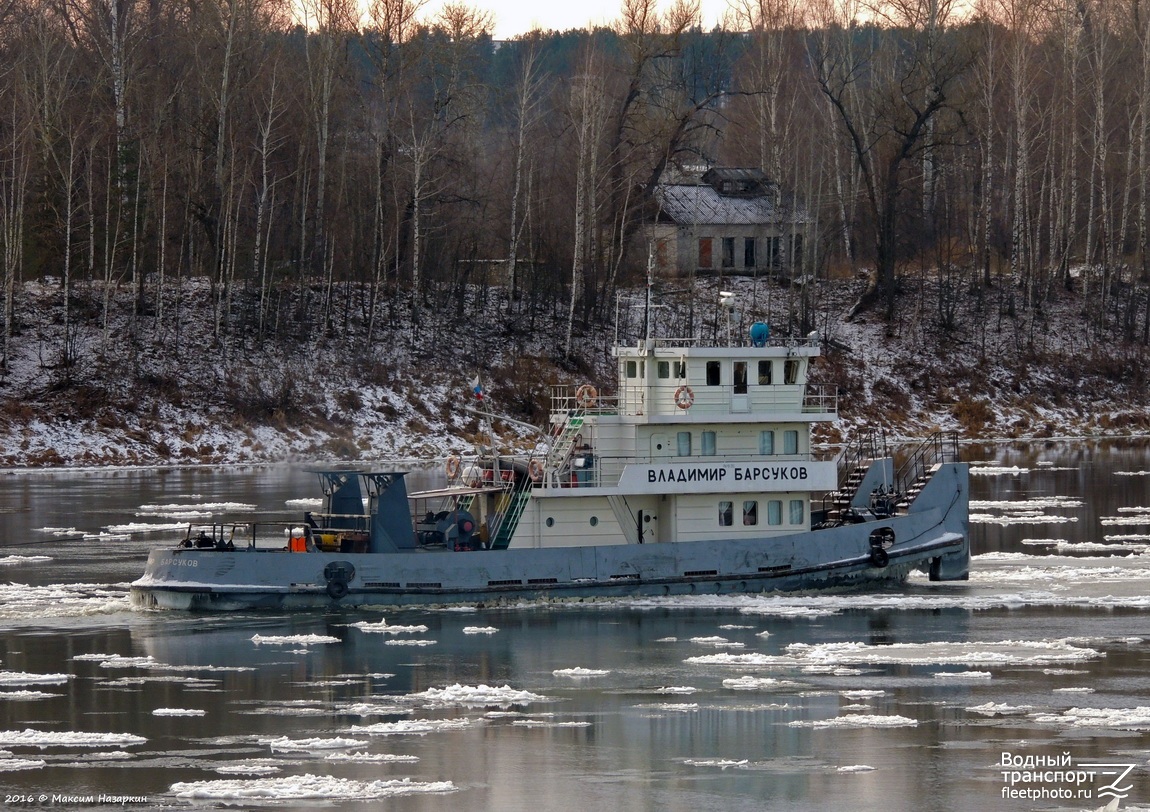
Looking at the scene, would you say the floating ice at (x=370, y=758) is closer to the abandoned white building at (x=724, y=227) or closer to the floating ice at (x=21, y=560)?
the floating ice at (x=21, y=560)

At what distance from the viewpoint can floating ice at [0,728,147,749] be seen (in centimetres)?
1847

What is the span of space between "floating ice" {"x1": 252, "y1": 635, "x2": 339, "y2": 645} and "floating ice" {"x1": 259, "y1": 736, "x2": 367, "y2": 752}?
6.18 meters

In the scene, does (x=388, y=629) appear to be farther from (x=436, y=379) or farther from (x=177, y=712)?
(x=436, y=379)

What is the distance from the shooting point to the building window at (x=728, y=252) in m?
75.9

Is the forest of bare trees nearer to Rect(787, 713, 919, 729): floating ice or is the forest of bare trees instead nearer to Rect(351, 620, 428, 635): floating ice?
Rect(351, 620, 428, 635): floating ice

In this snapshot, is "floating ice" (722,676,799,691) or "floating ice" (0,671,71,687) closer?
"floating ice" (722,676,799,691)

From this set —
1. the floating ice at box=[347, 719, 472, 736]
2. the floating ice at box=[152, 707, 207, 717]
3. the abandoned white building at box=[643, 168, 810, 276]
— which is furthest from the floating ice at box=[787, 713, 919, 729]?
the abandoned white building at box=[643, 168, 810, 276]

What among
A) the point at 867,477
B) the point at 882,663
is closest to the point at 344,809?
the point at 882,663

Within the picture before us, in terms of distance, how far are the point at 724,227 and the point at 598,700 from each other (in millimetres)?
56493

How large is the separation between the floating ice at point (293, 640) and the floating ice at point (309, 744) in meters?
6.18

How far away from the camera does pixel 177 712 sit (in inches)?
792

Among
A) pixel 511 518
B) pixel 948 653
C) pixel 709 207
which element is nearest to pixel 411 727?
pixel 948 653

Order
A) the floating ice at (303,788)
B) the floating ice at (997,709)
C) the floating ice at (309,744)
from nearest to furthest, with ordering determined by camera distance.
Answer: the floating ice at (303,788)
the floating ice at (309,744)
the floating ice at (997,709)

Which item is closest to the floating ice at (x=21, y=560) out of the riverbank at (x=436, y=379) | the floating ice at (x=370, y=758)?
the floating ice at (x=370, y=758)
